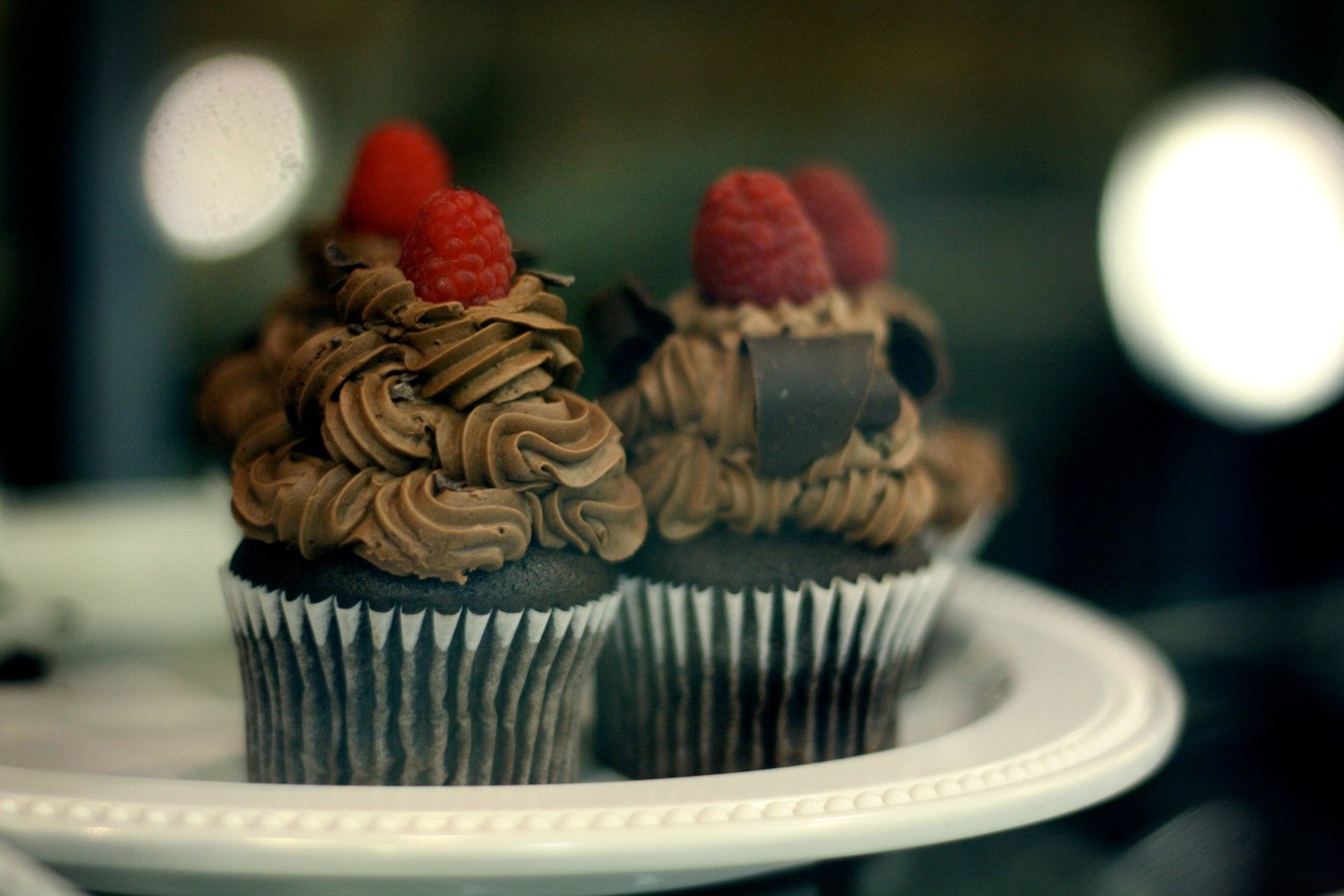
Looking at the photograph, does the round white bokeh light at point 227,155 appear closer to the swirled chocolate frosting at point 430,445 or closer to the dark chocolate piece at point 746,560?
the swirled chocolate frosting at point 430,445

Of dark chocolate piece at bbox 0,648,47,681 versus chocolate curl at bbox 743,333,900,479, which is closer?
chocolate curl at bbox 743,333,900,479

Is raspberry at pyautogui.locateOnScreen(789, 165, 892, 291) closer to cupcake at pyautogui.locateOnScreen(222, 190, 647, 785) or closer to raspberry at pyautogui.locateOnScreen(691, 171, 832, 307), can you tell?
raspberry at pyautogui.locateOnScreen(691, 171, 832, 307)

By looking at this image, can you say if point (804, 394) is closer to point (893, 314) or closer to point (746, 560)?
point (746, 560)

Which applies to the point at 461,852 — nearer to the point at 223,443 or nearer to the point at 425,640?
the point at 425,640

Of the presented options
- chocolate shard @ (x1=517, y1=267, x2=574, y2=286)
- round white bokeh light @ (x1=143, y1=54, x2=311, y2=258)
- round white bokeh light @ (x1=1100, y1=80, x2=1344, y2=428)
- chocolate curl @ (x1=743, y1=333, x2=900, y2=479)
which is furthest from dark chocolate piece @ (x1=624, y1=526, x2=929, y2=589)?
round white bokeh light @ (x1=1100, y1=80, x2=1344, y2=428)

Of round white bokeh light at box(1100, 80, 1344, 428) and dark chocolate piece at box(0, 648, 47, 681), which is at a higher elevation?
round white bokeh light at box(1100, 80, 1344, 428)

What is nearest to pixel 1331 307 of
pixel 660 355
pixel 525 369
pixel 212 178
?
pixel 660 355
